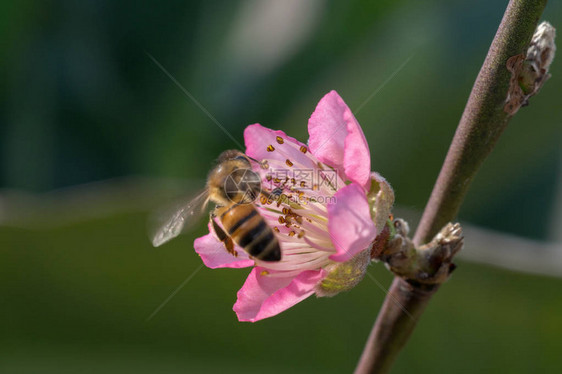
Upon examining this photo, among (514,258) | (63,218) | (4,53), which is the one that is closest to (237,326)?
(63,218)

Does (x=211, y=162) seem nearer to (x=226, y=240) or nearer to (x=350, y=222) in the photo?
(x=226, y=240)

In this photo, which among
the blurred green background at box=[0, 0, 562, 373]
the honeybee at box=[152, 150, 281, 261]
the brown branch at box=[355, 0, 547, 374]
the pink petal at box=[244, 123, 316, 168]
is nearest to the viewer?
the brown branch at box=[355, 0, 547, 374]

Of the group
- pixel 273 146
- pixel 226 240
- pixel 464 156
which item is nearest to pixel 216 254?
pixel 226 240

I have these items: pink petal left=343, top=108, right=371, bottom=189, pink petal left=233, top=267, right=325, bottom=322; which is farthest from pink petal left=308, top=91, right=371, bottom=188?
pink petal left=233, top=267, right=325, bottom=322

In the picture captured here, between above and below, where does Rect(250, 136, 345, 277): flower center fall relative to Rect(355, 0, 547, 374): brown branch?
above

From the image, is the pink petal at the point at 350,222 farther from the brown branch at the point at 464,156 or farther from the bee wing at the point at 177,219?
the bee wing at the point at 177,219

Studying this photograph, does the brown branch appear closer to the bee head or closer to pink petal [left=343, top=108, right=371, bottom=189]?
pink petal [left=343, top=108, right=371, bottom=189]

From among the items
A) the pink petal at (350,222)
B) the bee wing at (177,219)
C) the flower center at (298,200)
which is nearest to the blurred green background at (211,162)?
the bee wing at (177,219)
